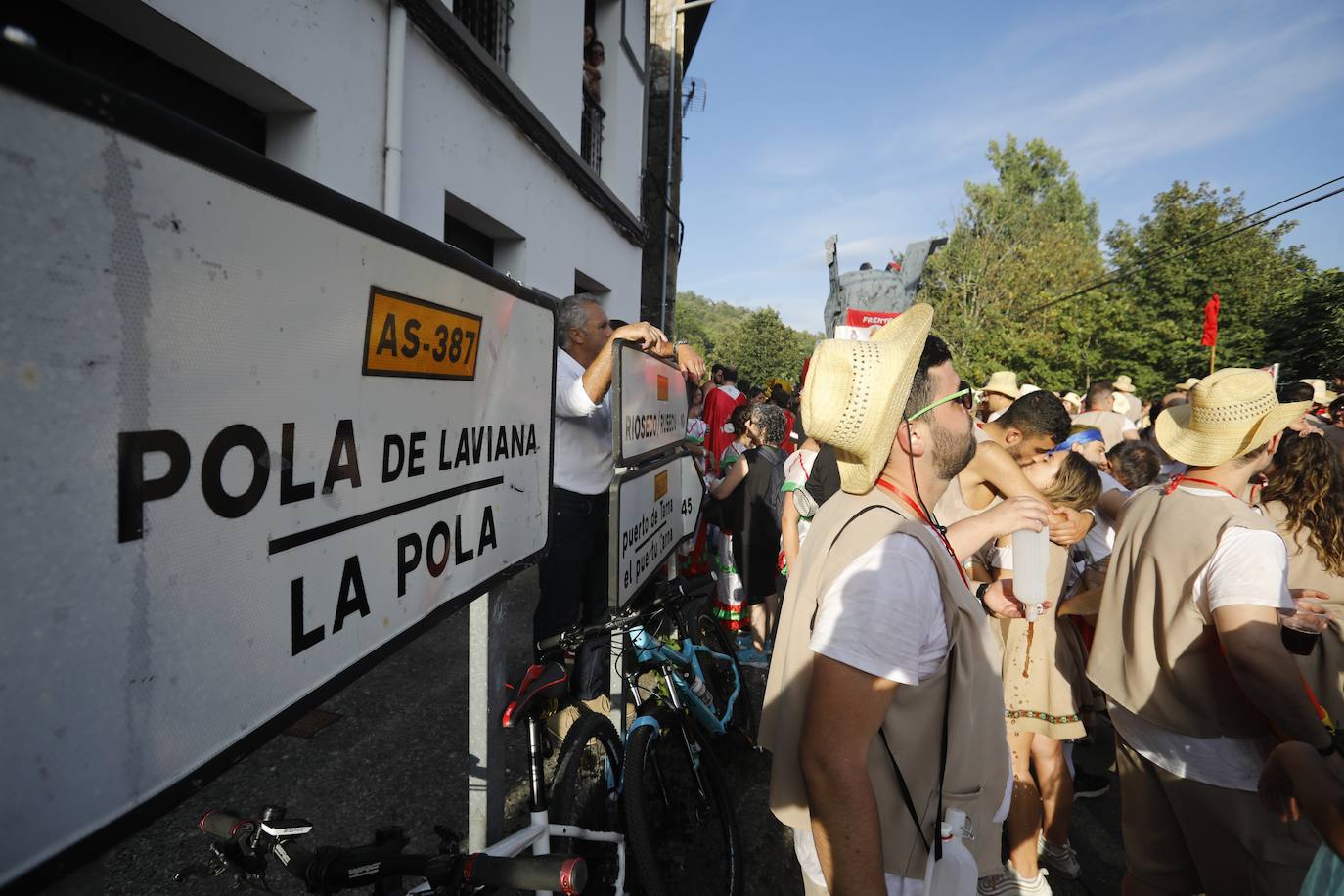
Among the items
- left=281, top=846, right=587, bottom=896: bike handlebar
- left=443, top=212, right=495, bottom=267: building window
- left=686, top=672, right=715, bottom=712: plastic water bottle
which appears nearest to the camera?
left=281, top=846, right=587, bottom=896: bike handlebar

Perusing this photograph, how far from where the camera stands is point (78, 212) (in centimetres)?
55

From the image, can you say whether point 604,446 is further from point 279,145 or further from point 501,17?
point 501,17

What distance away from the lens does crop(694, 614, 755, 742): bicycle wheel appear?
11.7 ft

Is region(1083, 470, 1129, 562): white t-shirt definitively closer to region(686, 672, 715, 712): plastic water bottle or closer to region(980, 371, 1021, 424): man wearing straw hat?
region(686, 672, 715, 712): plastic water bottle

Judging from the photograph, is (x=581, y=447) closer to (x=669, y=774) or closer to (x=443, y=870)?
(x=669, y=774)

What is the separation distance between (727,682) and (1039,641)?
5.54ft

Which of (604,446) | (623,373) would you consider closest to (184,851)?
(604,446)

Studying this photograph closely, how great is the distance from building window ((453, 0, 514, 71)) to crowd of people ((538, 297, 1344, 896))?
409 cm

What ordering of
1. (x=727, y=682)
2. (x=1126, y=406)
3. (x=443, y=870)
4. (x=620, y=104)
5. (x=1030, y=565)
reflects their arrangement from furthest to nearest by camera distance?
1. (x=1126, y=406)
2. (x=620, y=104)
3. (x=727, y=682)
4. (x=1030, y=565)
5. (x=443, y=870)

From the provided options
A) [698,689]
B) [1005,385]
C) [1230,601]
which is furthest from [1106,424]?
[698,689]

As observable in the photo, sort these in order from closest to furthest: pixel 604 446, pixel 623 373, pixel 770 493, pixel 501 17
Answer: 1. pixel 623 373
2. pixel 604 446
3. pixel 770 493
4. pixel 501 17

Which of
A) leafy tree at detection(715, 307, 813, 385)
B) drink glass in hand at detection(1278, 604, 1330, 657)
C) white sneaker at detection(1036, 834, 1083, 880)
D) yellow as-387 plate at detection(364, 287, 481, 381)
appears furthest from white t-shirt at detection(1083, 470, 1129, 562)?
leafy tree at detection(715, 307, 813, 385)

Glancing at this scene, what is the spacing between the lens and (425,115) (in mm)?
4410

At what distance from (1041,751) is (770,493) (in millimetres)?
2370
